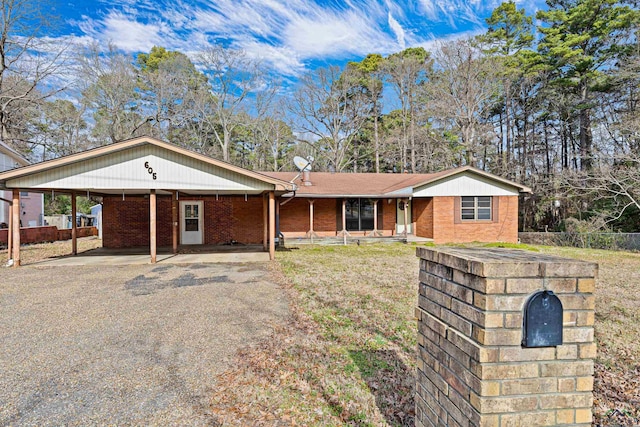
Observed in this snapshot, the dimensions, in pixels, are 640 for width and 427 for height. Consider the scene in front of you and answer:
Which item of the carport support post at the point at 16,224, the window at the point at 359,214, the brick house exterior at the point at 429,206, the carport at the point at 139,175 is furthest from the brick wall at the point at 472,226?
the carport support post at the point at 16,224

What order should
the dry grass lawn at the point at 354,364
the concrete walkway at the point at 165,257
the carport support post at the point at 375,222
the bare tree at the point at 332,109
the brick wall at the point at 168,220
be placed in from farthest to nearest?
the bare tree at the point at 332,109 → the carport support post at the point at 375,222 → the brick wall at the point at 168,220 → the concrete walkway at the point at 165,257 → the dry grass lawn at the point at 354,364

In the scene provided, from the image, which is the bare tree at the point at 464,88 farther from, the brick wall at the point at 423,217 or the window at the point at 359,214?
the window at the point at 359,214

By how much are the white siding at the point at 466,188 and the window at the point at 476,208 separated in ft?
0.93

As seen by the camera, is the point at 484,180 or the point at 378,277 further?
the point at 484,180

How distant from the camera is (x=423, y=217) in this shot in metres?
15.8

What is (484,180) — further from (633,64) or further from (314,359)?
(314,359)

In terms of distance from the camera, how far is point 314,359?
3.66 meters

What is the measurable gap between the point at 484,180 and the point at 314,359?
14.2 m

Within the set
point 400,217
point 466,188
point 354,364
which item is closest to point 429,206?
point 400,217

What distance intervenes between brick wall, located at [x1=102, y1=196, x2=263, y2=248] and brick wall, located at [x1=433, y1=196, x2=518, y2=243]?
824cm

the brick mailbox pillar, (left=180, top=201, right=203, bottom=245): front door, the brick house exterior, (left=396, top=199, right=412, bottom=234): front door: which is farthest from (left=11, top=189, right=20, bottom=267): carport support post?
(left=396, top=199, right=412, bottom=234): front door

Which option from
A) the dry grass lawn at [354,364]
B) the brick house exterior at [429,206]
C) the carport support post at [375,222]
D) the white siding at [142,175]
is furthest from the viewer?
the carport support post at [375,222]

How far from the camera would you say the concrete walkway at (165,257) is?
10.2 m

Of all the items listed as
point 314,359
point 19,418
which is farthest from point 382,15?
point 19,418
